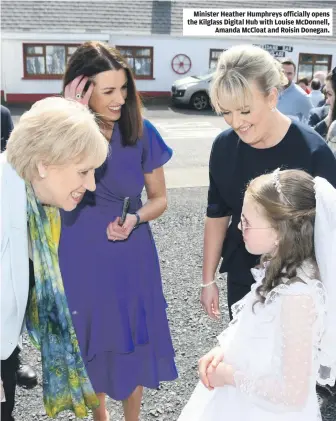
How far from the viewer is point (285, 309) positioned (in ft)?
5.36

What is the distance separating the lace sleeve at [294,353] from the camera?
5.25 ft

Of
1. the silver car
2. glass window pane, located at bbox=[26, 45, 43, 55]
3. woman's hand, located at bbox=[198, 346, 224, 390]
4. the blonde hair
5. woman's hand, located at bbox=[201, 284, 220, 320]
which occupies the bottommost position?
the silver car

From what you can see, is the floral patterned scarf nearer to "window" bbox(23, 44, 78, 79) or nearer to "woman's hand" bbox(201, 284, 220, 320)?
"woman's hand" bbox(201, 284, 220, 320)

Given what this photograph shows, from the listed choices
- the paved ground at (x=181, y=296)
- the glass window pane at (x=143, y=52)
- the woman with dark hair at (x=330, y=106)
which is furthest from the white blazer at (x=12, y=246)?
the glass window pane at (x=143, y=52)

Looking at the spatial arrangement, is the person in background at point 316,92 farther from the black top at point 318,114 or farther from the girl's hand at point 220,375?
the girl's hand at point 220,375

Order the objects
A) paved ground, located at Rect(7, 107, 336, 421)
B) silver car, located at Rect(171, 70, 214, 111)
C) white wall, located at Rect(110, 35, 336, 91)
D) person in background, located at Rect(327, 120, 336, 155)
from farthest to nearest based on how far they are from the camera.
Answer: white wall, located at Rect(110, 35, 336, 91) < silver car, located at Rect(171, 70, 214, 111) < person in background, located at Rect(327, 120, 336, 155) < paved ground, located at Rect(7, 107, 336, 421)

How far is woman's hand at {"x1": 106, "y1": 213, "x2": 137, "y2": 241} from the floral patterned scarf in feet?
1.31

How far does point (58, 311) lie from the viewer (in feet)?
6.79

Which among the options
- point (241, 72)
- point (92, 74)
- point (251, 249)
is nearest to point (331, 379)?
point (251, 249)

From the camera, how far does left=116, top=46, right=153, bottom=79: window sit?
67.6ft

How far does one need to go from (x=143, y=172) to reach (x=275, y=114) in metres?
0.74

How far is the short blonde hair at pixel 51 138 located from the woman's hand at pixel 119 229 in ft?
2.39

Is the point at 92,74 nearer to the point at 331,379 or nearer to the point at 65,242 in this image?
the point at 65,242

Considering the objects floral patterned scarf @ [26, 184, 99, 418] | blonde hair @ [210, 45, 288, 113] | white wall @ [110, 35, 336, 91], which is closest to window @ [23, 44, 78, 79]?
white wall @ [110, 35, 336, 91]
